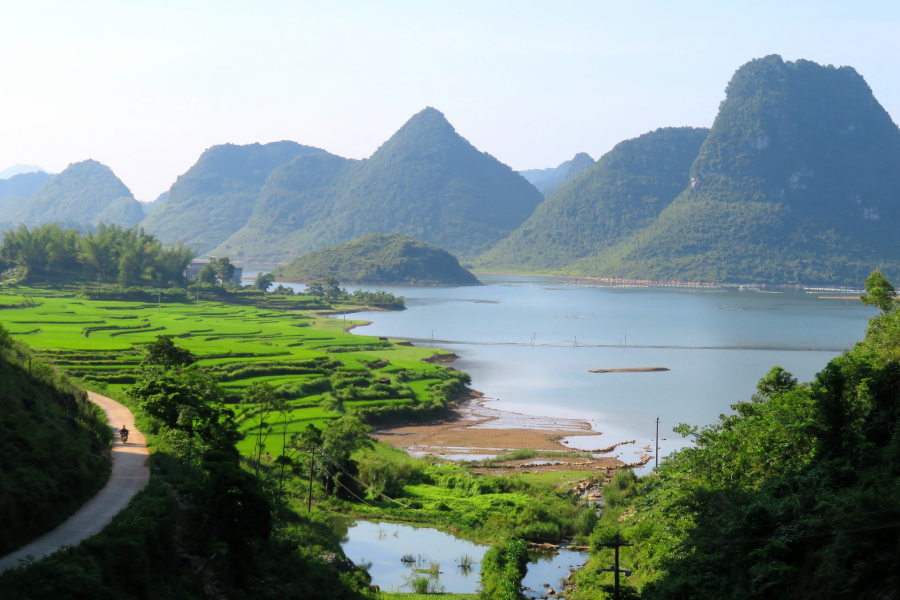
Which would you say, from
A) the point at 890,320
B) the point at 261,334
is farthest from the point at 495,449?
the point at 261,334

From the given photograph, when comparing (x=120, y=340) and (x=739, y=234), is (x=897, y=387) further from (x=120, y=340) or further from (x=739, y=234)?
(x=739, y=234)

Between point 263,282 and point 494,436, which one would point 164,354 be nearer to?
point 494,436

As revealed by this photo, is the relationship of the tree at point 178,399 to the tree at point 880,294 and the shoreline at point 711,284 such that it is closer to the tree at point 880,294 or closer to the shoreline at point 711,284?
the tree at point 880,294

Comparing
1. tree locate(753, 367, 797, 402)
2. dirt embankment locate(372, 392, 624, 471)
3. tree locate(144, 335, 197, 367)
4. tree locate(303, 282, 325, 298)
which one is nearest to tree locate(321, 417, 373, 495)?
dirt embankment locate(372, 392, 624, 471)

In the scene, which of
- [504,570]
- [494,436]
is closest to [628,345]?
[494,436]

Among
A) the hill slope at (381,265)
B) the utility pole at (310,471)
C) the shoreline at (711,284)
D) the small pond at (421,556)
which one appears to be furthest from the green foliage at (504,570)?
the shoreline at (711,284)
